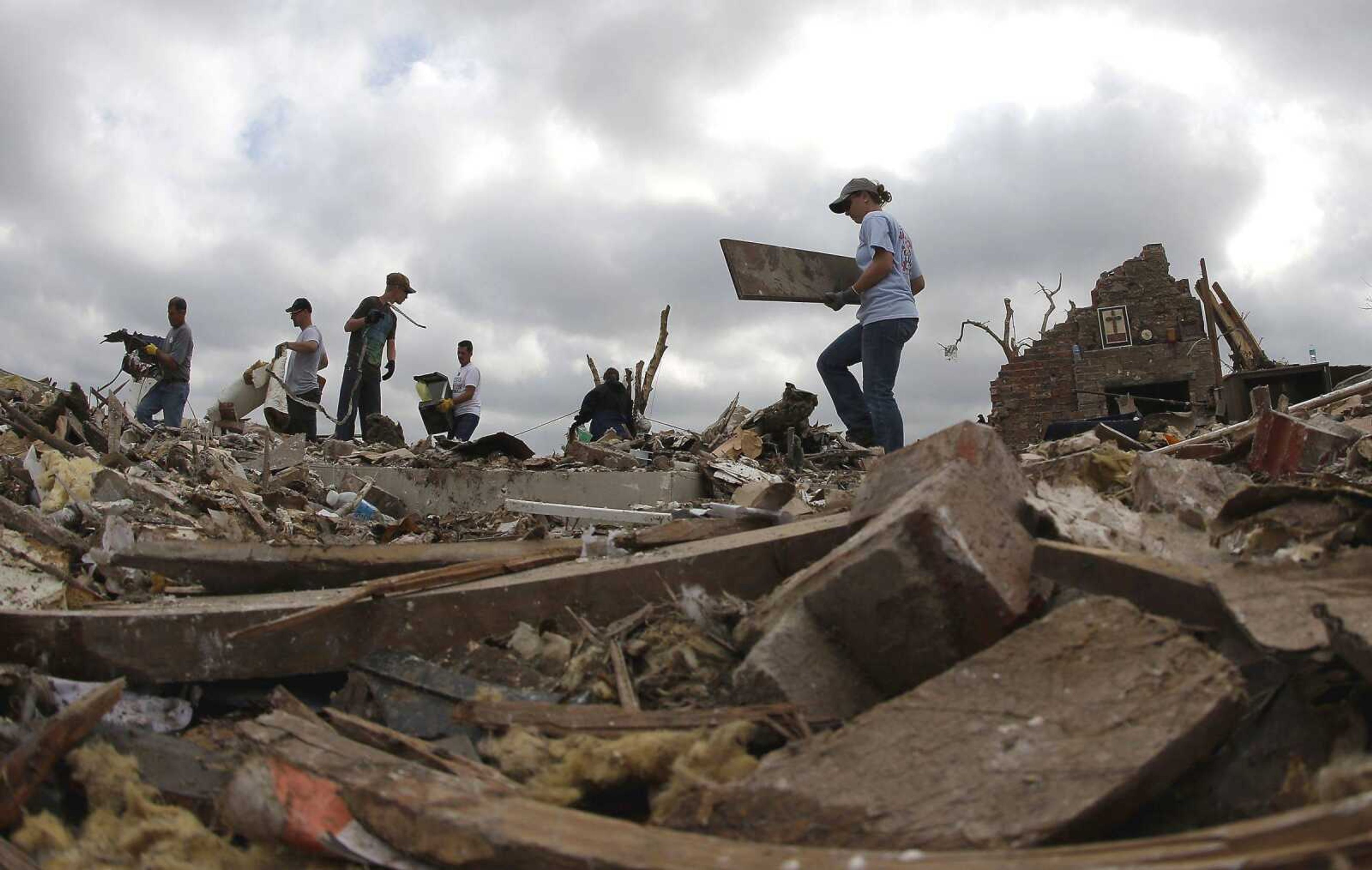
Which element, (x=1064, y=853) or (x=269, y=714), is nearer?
(x=1064, y=853)

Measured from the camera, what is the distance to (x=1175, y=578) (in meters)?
2.02

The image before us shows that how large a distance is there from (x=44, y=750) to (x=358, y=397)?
23.0 feet

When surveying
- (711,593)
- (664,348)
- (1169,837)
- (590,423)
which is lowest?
(1169,837)

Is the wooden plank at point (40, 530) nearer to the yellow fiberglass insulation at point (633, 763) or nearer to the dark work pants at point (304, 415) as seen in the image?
the yellow fiberglass insulation at point (633, 763)

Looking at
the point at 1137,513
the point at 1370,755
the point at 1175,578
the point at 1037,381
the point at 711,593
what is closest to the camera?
the point at 1370,755

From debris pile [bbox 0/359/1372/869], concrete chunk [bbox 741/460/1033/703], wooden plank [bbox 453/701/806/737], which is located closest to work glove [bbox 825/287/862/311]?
debris pile [bbox 0/359/1372/869]

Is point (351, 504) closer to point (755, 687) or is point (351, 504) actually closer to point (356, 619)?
point (356, 619)

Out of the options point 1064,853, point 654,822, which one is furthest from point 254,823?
point 1064,853

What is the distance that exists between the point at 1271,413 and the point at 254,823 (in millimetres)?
3698

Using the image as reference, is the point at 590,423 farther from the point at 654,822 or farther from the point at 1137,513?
the point at 654,822

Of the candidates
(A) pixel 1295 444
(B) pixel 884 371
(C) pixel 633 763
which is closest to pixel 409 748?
(C) pixel 633 763

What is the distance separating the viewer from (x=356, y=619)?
2539 millimetres

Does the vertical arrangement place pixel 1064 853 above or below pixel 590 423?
below


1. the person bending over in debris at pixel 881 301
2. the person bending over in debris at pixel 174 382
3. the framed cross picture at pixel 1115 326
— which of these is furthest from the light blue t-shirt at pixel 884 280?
the framed cross picture at pixel 1115 326
